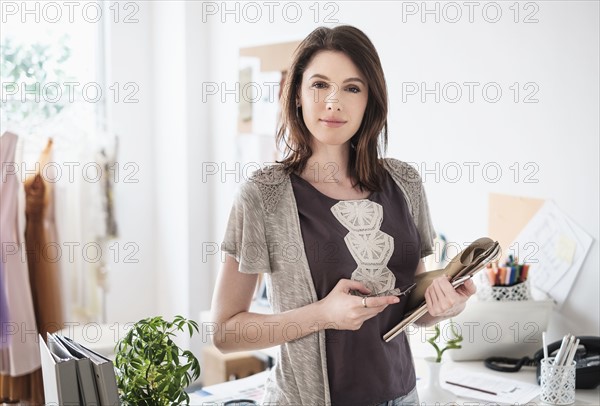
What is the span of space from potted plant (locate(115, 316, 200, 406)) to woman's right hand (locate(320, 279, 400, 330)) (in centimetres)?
29

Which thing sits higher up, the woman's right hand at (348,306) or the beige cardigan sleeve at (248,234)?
the beige cardigan sleeve at (248,234)

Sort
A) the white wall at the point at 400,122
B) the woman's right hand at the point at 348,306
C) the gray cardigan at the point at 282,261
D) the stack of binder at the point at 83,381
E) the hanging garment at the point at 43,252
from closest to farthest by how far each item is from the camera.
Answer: the stack of binder at the point at 83,381 → the woman's right hand at the point at 348,306 → the gray cardigan at the point at 282,261 → the white wall at the point at 400,122 → the hanging garment at the point at 43,252

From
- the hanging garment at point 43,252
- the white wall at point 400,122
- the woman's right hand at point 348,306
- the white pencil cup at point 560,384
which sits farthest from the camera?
the hanging garment at point 43,252

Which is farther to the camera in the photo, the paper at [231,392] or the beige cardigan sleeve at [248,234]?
the paper at [231,392]

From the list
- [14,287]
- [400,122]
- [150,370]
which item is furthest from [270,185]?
[14,287]

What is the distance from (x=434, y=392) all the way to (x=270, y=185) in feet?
2.63

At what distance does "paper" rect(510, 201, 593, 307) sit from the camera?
2254 mm

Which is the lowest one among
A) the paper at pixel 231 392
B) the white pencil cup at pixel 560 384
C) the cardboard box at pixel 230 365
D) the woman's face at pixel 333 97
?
the cardboard box at pixel 230 365

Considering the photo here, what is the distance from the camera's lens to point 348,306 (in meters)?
1.47

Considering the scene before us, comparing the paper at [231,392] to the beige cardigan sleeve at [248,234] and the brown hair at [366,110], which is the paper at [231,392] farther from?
the brown hair at [366,110]

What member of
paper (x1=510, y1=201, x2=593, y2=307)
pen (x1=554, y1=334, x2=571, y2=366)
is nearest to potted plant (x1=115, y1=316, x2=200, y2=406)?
pen (x1=554, y1=334, x2=571, y2=366)

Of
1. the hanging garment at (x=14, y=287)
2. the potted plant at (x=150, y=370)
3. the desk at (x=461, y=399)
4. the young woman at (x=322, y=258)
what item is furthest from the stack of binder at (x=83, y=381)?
the hanging garment at (x=14, y=287)

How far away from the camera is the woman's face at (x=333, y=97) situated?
5.25 ft

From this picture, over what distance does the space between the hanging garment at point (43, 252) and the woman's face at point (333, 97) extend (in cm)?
189
